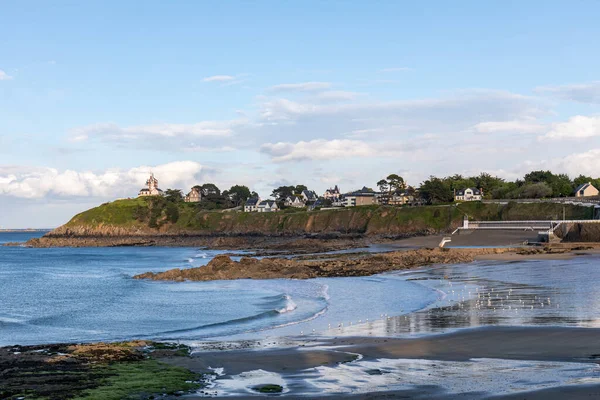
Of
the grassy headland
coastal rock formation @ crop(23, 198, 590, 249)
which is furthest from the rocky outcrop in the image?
the grassy headland

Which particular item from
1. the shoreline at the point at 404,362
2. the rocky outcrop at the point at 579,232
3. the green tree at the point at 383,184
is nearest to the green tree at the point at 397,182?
the green tree at the point at 383,184

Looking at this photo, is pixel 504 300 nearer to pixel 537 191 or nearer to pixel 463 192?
pixel 537 191

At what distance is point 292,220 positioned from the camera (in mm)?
143625

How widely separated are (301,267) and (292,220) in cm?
8326

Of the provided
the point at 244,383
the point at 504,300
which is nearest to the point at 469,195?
the point at 504,300

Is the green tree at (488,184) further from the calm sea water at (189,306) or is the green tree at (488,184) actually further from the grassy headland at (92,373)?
the grassy headland at (92,373)

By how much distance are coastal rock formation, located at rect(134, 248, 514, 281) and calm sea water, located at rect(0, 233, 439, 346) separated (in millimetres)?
2897

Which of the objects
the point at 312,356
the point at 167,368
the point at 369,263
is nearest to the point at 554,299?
the point at 312,356

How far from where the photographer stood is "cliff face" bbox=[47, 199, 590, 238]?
113 metres

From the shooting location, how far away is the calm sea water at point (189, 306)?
29.4 m

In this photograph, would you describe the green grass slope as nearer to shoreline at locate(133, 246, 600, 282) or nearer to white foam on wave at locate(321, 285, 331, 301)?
shoreline at locate(133, 246, 600, 282)

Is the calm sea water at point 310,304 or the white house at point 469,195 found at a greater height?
the white house at point 469,195

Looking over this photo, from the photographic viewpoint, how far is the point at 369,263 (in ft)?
209

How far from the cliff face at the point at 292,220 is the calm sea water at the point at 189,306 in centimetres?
6548
